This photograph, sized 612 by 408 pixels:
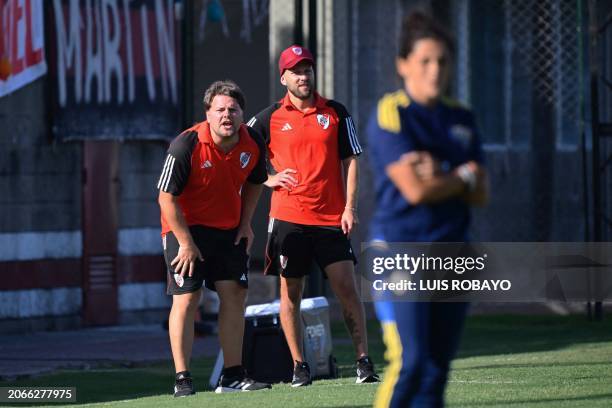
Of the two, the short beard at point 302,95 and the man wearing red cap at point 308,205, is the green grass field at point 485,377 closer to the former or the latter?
the man wearing red cap at point 308,205

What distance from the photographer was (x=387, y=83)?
1584 centimetres

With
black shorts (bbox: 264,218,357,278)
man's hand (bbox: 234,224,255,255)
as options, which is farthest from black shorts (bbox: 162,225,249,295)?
black shorts (bbox: 264,218,357,278)

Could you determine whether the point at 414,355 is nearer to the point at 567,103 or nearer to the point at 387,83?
the point at 387,83

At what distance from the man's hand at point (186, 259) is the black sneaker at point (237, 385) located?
758 mm

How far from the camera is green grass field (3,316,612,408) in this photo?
8.14 meters

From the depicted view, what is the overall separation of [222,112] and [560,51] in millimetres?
9065

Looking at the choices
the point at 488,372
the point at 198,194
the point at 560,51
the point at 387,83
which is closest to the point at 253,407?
the point at 198,194

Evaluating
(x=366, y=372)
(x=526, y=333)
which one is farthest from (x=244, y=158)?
(x=526, y=333)

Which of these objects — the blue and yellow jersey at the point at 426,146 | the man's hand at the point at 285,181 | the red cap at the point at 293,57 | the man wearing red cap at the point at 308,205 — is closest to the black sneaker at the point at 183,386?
the man wearing red cap at the point at 308,205

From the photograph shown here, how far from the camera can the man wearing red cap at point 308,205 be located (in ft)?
30.2

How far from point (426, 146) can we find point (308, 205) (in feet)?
12.5

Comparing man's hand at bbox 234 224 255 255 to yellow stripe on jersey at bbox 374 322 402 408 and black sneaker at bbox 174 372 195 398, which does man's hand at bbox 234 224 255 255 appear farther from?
yellow stripe on jersey at bbox 374 322 402 408

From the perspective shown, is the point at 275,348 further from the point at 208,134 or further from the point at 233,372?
the point at 208,134

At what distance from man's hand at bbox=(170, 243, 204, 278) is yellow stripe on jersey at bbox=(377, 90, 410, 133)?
3277 mm
